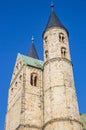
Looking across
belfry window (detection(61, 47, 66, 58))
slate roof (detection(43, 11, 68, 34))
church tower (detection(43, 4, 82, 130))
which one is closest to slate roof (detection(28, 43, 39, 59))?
church tower (detection(43, 4, 82, 130))

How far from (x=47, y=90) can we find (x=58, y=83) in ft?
5.81

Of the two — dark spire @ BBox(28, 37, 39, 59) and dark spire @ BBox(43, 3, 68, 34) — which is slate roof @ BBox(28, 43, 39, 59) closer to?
dark spire @ BBox(28, 37, 39, 59)

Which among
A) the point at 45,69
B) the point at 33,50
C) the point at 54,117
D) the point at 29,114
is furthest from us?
the point at 33,50

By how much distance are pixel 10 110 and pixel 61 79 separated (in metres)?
9.00

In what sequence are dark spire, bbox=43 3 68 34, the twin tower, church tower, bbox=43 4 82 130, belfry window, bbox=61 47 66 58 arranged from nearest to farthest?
church tower, bbox=43 4 82 130
the twin tower
belfry window, bbox=61 47 66 58
dark spire, bbox=43 3 68 34

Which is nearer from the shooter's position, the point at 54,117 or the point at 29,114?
the point at 54,117

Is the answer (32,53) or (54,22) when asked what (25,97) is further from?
(32,53)

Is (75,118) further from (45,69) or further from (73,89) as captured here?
(45,69)

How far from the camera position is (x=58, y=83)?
3444cm

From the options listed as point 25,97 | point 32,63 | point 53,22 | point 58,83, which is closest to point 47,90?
point 58,83

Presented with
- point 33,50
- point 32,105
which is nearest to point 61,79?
point 32,105

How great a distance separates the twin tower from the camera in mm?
32250

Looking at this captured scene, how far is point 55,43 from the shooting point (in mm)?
38125

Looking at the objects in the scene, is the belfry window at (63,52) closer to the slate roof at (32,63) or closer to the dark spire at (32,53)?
the slate roof at (32,63)
